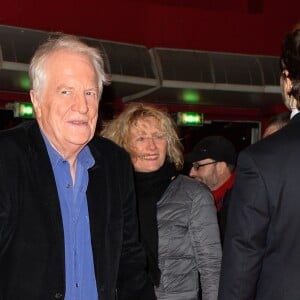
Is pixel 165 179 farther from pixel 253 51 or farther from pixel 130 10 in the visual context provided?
pixel 253 51

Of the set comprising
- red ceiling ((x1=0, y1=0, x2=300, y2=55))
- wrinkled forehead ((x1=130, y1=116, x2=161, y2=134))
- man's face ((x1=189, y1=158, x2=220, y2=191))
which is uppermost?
red ceiling ((x1=0, y1=0, x2=300, y2=55))

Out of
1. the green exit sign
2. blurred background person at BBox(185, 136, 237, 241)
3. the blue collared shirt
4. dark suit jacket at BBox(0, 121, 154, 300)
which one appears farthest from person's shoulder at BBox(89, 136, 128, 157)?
the green exit sign

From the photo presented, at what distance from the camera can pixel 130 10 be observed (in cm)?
995

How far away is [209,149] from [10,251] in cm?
266

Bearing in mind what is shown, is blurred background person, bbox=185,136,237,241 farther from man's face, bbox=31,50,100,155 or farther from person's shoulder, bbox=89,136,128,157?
man's face, bbox=31,50,100,155

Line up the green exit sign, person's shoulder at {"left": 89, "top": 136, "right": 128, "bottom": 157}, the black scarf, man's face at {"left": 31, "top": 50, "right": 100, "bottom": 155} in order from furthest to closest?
the green exit sign < the black scarf < person's shoulder at {"left": 89, "top": 136, "right": 128, "bottom": 157} < man's face at {"left": 31, "top": 50, "right": 100, "bottom": 155}

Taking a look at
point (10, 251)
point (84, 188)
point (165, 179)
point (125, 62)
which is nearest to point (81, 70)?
point (84, 188)

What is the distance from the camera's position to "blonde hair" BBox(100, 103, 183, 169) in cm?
278

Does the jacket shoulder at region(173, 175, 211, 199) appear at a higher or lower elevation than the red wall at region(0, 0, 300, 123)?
lower

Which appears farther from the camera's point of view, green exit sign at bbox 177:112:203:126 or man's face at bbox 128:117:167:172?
green exit sign at bbox 177:112:203:126

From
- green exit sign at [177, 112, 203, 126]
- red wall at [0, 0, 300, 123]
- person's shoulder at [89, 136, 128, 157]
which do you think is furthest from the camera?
green exit sign at [177, 112, 203, 126]

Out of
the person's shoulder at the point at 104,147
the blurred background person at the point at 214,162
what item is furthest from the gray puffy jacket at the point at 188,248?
the blurred background person at the point at 214,162

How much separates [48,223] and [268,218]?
0.67m

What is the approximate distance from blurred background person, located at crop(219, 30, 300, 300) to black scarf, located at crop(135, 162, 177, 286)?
715 millimetres
